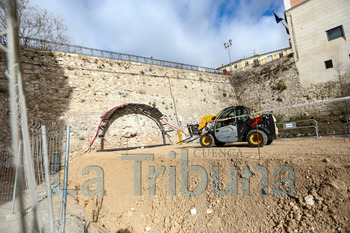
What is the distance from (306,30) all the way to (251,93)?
6677 mm

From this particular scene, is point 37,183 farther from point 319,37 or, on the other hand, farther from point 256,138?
point 319,37

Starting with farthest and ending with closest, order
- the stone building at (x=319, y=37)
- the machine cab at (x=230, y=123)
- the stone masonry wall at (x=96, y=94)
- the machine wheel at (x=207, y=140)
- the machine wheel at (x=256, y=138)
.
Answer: the stone building at (x=319, y=37) → the stone masonry wall at (x=96, y=94) → the machine wheel at (x=207, y=140) → the machine cab at (x=230, y=123) → the machine wheel at (x=256, y=138)

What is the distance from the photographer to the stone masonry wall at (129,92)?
1067 centimetres

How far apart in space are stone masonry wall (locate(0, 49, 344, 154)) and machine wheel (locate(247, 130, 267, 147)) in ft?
26.2

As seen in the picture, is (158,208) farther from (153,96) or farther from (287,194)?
(153,96)

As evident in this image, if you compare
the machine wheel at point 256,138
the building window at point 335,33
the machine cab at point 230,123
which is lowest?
the machine wheel at point 256,138

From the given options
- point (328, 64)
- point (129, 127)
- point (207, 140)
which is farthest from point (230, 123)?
point (328, 64)

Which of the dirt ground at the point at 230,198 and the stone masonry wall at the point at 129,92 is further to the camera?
the stone masonry wall at the point at 129,92

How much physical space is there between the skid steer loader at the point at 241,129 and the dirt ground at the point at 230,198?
7.72 ft

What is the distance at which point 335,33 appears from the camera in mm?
Answer: 14078

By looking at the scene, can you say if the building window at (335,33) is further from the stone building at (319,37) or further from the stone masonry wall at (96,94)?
the stone masonry wall at (96,94)

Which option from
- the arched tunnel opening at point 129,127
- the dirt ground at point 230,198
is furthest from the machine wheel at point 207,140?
the arched tunnel opening at point 129,127

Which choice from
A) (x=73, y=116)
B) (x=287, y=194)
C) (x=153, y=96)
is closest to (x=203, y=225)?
(x=287, y=194)

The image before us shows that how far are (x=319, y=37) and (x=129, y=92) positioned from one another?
15428 mm
